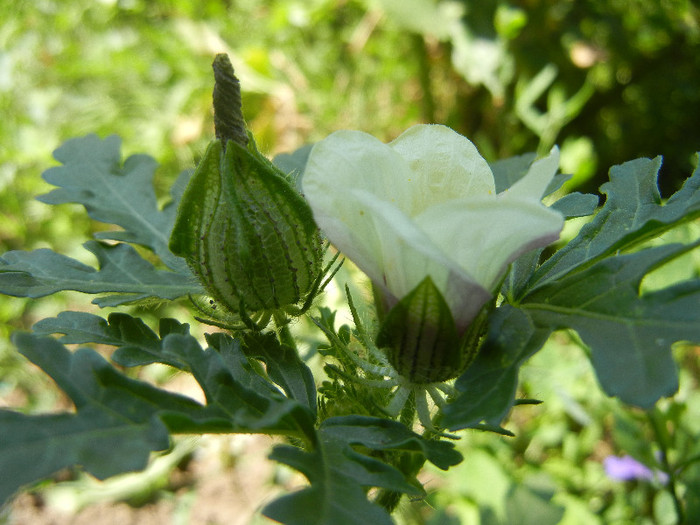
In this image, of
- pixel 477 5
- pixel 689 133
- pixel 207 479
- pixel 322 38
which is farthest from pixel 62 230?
pixel 689 133

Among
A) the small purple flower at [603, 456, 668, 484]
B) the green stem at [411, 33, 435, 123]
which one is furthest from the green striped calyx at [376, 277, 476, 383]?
the green stem at [411, 33, 435, 123]

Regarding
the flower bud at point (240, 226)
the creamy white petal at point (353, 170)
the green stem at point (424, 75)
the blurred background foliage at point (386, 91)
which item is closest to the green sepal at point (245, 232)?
the flower bud at point (240, 226)

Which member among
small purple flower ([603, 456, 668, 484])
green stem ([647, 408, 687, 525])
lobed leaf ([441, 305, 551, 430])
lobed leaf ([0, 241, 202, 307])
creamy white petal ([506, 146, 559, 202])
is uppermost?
creamy white petal ([506, 146, 559, 202])

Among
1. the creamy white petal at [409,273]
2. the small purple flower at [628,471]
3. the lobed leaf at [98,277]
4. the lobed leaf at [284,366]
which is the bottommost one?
the small purple flower at [628,471]

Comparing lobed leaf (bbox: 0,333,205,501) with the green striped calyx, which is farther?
the green striped calyx

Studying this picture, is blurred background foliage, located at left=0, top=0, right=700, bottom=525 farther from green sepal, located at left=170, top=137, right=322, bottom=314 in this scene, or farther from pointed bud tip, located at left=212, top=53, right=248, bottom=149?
pointed bud tip, located at left=212, top=53, right=248, bottom=149

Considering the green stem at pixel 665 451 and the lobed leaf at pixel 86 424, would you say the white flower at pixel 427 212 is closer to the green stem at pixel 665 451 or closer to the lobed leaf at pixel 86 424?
the lobed leaf at pixel 86 424
